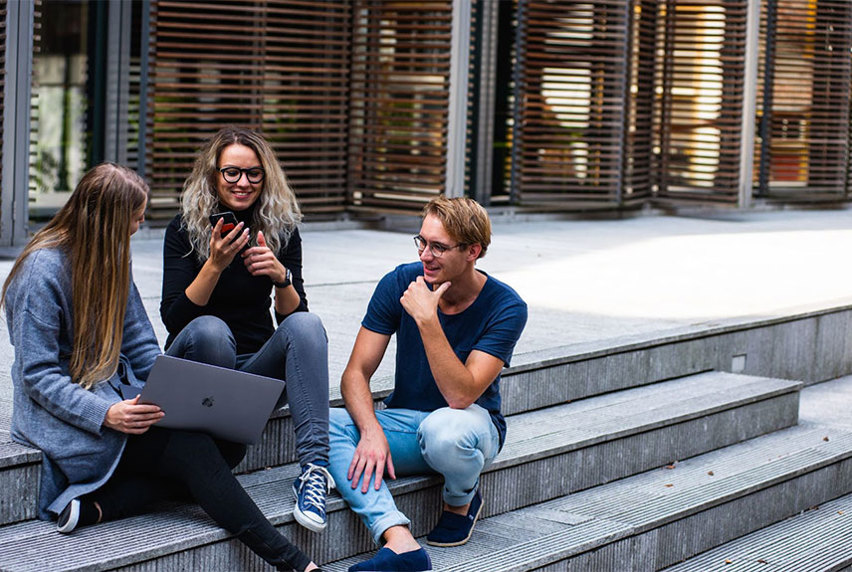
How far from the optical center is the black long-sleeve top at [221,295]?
3965 millimetres

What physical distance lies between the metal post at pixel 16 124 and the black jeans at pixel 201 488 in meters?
5.06

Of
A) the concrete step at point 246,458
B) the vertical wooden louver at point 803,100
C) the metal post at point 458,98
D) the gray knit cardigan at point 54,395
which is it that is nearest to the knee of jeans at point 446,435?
the concrete step at point 246,458

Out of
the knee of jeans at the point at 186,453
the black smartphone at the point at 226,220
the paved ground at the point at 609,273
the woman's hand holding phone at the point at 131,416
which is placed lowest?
the knee of jeans at the point at 186,453

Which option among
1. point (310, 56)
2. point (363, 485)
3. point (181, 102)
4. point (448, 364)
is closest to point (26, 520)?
point (363, 485)

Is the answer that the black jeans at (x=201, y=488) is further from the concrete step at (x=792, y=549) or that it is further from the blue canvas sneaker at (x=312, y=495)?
the concrete step at (x=792, y=549)

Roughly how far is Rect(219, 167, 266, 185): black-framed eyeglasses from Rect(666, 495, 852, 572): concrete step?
6.79 ft

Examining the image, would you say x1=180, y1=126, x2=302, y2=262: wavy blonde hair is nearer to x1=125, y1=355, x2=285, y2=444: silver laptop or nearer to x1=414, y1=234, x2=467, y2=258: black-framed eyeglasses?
x1=414, y1=234, x2=467, y2=258: black-framed eyeglasses

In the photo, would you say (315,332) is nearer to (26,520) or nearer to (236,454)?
(236,454)

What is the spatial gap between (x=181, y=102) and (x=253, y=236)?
547 centimetres

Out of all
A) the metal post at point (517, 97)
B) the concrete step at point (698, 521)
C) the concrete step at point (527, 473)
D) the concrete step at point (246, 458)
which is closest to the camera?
the concrete step at point (527, 473)

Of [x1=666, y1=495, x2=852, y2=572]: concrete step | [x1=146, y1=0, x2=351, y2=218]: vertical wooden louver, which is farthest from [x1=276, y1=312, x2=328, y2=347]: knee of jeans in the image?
[x1=146, y1=0, x2=351, y2=218]: vertical wooden louver

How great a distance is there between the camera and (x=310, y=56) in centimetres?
1012

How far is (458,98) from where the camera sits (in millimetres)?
10414

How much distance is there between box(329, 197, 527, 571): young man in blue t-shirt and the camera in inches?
149
